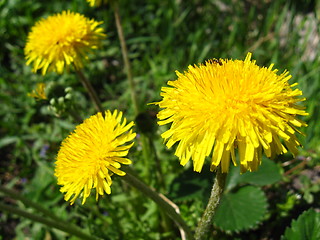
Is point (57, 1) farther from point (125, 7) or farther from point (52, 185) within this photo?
point (52, 185)

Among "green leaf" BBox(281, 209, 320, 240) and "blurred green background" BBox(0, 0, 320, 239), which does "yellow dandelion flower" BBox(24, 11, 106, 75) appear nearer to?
"blurred green background" BBox(0, 0, 320, 239)

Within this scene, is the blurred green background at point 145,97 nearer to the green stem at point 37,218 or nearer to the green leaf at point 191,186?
the green leaf at point 191,186

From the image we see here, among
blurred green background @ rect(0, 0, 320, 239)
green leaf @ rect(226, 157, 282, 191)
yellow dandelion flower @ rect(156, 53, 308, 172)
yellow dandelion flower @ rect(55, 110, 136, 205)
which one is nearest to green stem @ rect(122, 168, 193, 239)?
yellow dandelion flower @ rect(55, 110, 136, 205)

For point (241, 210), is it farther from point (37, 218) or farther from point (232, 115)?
point (37, 218)

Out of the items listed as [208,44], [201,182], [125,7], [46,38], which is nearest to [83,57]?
[46,38]

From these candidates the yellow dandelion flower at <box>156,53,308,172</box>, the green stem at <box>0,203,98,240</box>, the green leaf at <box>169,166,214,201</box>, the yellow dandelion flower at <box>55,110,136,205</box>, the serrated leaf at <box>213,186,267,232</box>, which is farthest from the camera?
the green leaf at <box>169,166,214,201</box>

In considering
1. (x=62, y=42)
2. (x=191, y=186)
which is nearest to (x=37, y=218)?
(x=191, y=186)
